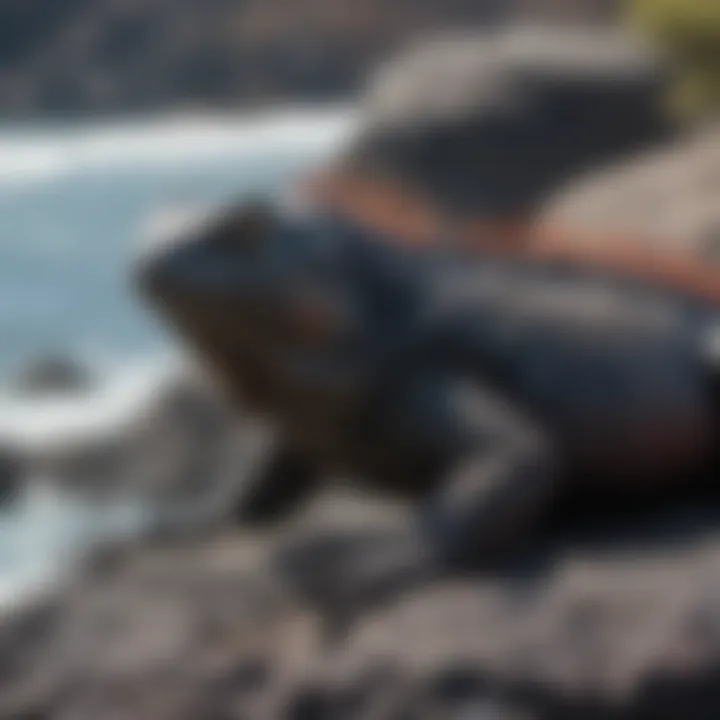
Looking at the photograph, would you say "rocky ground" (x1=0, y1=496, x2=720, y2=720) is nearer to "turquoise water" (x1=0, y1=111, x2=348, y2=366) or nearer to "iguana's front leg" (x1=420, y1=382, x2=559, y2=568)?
"iguana's front leg" (x1=420, y1=382, x2=559, y2=568)

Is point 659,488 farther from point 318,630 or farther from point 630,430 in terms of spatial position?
point 318,630

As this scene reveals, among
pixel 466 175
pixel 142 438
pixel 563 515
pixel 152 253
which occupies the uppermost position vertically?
pixel 466 175

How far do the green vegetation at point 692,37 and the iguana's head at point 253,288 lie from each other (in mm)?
1832

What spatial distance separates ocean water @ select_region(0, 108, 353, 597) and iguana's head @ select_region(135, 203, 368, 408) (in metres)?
0.07

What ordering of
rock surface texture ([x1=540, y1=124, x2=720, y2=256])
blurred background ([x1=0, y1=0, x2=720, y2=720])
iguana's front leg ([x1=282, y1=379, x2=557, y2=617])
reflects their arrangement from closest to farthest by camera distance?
1. iguana's front leg ([x1=282, y1=379, x2=557, y2=617])
2. blurred background ([x1=0, y1=0, x2=720, y2=720])
3. rock surface texture ([x1=540, y1=124, x2=720, y2=256])

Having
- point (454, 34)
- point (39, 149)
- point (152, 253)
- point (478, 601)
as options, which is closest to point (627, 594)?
point (478, 601)

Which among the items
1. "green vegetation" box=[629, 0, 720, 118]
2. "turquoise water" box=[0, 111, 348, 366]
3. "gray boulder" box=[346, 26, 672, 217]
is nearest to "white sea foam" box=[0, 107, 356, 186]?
"turquoise water" box=[0, 111, 348, 366]

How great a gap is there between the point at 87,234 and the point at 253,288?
2.96 feet

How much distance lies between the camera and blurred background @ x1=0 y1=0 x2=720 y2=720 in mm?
1346

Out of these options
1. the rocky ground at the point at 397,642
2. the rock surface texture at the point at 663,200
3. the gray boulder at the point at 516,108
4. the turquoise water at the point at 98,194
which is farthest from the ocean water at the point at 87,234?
the gray boulder at the point at 516,108

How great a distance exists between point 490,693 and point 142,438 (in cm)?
56

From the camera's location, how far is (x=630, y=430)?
106 cm

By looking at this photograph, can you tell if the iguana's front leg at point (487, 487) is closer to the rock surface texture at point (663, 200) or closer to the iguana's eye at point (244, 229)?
the iguana's eye at point (244, 229)

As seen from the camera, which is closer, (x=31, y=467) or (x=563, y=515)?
(x=563, y=515)
